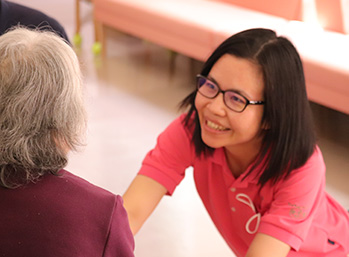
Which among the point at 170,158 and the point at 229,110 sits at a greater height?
the point at 229,110

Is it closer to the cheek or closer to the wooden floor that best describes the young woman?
the cheek

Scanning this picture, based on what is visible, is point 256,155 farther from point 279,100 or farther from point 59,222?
point 59,222

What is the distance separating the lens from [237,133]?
1770 mm

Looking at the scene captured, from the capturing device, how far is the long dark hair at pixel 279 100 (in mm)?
1696

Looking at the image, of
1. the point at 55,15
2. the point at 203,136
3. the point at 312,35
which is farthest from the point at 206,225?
the point at 55,15

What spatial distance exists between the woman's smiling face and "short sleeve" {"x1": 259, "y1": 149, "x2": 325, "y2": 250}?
18cm

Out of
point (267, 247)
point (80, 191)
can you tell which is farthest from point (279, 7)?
point (80, 191)

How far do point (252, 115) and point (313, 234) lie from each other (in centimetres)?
46

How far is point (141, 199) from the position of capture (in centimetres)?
191

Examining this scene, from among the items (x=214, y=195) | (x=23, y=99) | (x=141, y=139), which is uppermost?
(x=23, y=99)

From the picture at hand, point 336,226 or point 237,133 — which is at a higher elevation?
point 237,133

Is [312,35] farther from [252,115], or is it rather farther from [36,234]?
[36,234]

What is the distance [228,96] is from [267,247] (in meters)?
0.44

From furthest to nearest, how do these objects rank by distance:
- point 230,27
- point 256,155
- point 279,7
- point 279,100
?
point 279,7 → point 230,27 → point 256,155 → point 279,100
